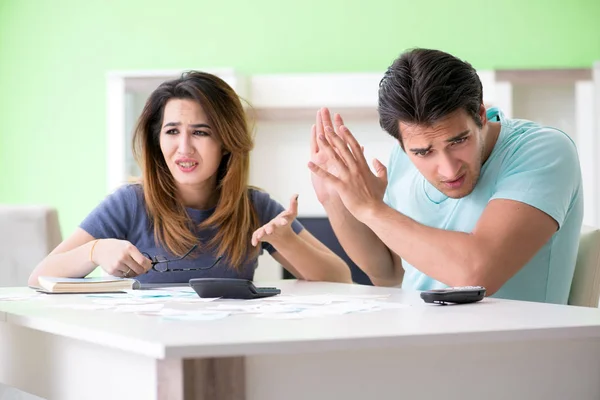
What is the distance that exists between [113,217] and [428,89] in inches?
39.7

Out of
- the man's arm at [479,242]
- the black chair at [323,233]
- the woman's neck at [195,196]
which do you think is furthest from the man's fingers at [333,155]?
the black chair at [323,233]

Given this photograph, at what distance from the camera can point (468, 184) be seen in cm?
192

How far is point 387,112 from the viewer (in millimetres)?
1908

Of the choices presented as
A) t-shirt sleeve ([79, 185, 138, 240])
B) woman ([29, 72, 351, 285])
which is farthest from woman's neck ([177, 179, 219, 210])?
t-shirt sleeve ([79, 185, 138, 240])

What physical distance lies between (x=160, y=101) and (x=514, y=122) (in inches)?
40.1

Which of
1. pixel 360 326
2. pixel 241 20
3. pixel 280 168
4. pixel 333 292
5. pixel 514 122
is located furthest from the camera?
pixel 241 20

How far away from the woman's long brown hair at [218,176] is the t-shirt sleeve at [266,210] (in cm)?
3

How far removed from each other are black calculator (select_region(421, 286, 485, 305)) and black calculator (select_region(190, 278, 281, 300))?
0.33 meters

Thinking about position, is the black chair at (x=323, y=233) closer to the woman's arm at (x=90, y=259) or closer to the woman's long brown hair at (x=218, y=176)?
the woman's long brown hair at (x=218, y=176)

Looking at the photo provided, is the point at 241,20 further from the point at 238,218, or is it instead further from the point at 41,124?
the point at 238,218

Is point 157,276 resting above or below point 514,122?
below

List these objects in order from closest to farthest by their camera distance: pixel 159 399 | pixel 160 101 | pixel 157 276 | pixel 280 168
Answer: pixel 159 399
pixel 157 276
pixel 160 101
pixel 280 168

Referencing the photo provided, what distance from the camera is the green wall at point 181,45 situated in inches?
212

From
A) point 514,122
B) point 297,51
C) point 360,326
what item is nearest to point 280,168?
point 297,51
